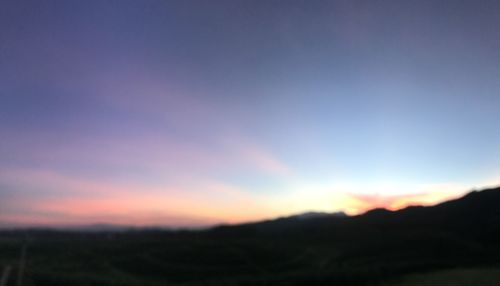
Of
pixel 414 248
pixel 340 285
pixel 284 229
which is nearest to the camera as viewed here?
pixel 340 285

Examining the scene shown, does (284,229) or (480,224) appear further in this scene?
(284,229)

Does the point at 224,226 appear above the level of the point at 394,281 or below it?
above

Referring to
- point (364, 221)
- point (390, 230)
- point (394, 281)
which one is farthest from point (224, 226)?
point (394, 281)

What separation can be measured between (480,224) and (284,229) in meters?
37.7

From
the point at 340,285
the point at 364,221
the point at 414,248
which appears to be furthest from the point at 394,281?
the point at 364,221

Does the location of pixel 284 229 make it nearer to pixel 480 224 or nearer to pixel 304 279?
pixel 480 224

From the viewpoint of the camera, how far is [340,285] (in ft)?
139

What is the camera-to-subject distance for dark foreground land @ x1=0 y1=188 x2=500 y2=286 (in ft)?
147

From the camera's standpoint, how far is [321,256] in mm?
66500

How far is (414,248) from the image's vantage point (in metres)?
63.5

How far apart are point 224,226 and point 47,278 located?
212ft

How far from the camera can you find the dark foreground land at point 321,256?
44.7 meters

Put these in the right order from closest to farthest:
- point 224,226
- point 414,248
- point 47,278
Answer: point 47,278 → point 414,248 → point 224,226

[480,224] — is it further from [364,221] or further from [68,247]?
[68,247]
